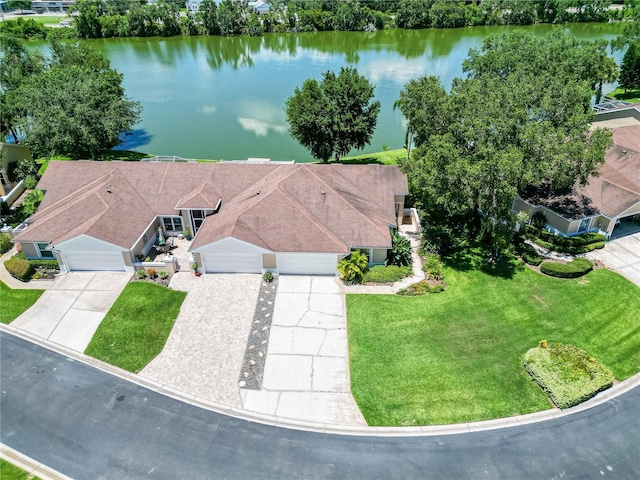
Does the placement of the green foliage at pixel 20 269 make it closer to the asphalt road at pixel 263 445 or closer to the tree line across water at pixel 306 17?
the asphalt road at pixel 263 445

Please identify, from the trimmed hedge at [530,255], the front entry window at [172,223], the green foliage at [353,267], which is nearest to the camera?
the green foliage at [353,267]

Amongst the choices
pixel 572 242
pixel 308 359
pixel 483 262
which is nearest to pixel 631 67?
pixel 572 242

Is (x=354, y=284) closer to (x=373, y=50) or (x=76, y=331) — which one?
(x=76, y=331)

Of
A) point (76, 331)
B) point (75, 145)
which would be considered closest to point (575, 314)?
point (76, 331)

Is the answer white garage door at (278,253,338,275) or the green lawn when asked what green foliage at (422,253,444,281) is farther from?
white garage door at (278,253,338,275)

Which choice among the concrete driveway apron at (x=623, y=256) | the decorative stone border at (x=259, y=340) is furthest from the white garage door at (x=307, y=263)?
the concrete driveway apron at (x=623, y=256)

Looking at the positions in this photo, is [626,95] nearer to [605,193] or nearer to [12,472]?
[605,193]

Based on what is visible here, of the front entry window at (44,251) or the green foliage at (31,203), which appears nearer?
the front entry window at (44,251)
